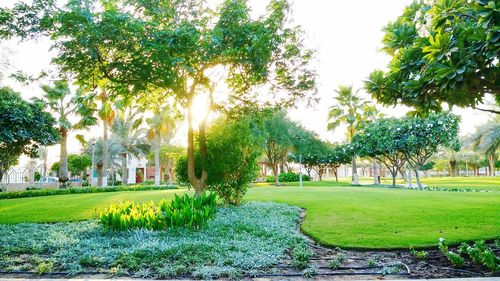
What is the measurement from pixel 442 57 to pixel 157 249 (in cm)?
604

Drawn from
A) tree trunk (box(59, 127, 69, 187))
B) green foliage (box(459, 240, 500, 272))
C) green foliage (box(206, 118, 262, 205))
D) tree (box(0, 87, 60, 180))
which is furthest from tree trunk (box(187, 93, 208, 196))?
tree trunk (box(59, 127, 69, 187))

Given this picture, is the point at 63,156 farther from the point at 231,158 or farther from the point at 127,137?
the point at 231,158

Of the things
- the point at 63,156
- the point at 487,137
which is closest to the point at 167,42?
the point at 63,156

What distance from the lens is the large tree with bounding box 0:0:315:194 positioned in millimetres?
8414

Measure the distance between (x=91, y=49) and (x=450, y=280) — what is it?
861 centimetres

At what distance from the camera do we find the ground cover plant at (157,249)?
637cm

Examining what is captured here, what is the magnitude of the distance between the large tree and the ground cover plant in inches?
158

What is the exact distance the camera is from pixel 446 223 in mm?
10297

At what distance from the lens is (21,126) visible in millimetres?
22672

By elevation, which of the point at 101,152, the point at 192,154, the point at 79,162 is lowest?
the point at 192,154

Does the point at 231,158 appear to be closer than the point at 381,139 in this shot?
Yes

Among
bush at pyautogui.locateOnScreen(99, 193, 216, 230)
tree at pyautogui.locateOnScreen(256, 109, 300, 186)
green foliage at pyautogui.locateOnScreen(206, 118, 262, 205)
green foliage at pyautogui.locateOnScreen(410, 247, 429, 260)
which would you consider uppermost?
tree at pyautogui.locateOnScreen(256, 109, 300, 186)

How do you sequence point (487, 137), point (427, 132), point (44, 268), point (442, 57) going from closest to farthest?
point (442, 57)
point (44, 268)
point (427, 132)
point (487, 137)

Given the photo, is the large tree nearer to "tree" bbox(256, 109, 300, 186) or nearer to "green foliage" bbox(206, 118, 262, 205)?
"green foliage" bbox(206, 118, 262, 205)
